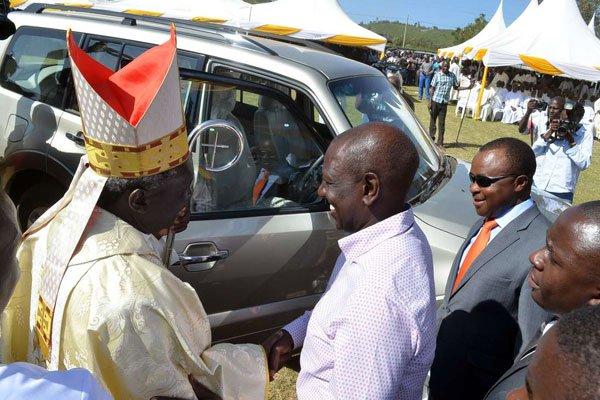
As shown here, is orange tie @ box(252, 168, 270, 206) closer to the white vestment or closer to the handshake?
the handshake

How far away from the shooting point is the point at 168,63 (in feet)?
5.56

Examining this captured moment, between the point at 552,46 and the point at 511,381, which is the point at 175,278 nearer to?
the point at 511,381

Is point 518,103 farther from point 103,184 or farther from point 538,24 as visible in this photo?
point 103,184

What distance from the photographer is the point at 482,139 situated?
1521 centimetres

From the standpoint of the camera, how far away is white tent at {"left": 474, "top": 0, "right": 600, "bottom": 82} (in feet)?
50.9

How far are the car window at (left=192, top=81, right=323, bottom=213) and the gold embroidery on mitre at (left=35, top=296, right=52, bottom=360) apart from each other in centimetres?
144

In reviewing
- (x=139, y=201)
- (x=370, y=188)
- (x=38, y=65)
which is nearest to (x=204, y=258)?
(x=139, y=201)

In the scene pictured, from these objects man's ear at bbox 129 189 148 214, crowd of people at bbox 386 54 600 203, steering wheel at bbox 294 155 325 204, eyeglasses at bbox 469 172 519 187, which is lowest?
crowd of people at bbox 386 54 600 203

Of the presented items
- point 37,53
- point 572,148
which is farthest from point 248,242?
point 572,148

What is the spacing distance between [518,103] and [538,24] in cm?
349

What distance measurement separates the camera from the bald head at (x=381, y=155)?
173cm

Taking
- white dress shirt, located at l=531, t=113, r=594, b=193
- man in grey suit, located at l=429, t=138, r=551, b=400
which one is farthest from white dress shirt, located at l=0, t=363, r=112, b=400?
white dress shirt, located at l=531, t=113, r=594, b=193

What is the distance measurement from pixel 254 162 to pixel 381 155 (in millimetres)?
1678

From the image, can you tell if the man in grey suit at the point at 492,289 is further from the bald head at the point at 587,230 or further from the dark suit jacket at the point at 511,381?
the bald head at the point at 587,230
